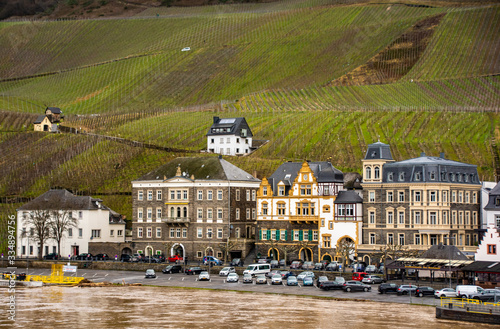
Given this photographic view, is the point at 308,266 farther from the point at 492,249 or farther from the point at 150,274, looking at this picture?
the point at 492,249

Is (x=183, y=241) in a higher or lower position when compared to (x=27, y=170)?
lower

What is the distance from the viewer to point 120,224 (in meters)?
117

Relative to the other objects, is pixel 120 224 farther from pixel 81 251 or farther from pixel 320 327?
pixel 320 327

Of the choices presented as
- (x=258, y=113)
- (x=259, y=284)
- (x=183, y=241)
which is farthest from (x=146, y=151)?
(x=259, y=284)

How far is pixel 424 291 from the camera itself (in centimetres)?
7338

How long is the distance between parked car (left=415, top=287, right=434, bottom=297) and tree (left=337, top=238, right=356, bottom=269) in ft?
64.8

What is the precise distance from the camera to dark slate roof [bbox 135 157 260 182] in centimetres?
10800

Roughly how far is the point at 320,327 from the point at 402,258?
31.2m

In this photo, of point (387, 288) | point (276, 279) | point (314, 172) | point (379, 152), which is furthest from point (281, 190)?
point (387, 288)

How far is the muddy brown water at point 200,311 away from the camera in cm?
5772

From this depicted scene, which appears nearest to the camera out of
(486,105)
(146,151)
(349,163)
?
(349,163)

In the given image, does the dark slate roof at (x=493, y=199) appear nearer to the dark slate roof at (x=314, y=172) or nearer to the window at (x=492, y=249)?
the window at (x=492, y=249)

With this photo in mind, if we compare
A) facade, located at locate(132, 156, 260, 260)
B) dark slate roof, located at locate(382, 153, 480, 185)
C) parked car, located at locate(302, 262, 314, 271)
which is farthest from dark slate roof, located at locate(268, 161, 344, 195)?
parked car, located at locate(302, 262, 314, 271)

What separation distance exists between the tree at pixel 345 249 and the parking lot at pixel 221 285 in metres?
13.5
